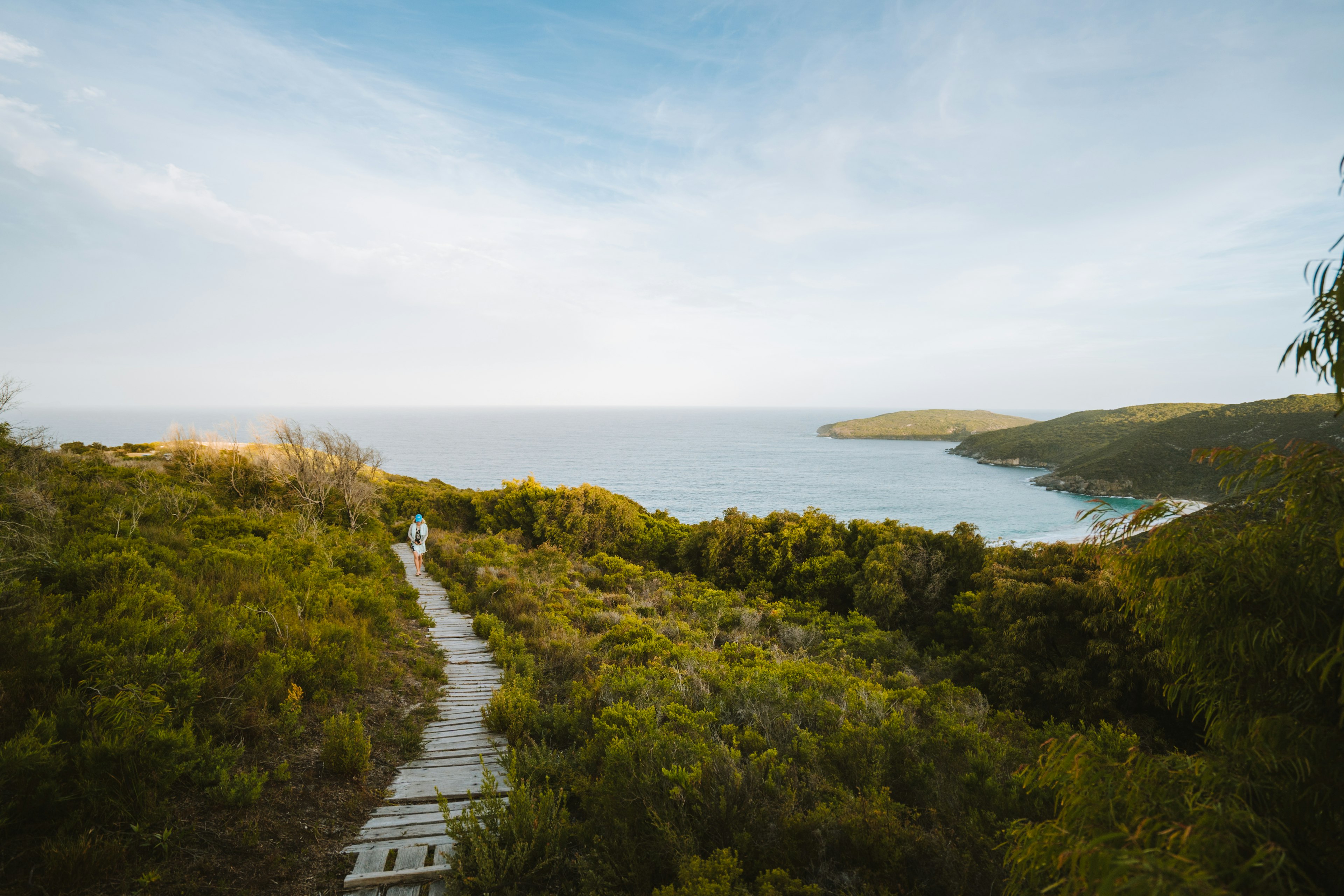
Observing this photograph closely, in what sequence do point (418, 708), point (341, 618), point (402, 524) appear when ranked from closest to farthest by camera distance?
point (418, 708)
point (341, 618)
point (402, 524)

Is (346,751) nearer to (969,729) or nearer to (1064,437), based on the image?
(969,729)

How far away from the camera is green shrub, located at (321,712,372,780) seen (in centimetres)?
443

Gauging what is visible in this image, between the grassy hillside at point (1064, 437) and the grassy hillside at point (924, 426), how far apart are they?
2794cm

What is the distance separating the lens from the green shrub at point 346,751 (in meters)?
4.43

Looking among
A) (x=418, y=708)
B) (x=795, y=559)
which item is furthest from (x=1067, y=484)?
(x=418, y=708)

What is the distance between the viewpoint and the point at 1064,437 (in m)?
89.1

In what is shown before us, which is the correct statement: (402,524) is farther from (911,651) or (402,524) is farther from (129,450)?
(911,651)

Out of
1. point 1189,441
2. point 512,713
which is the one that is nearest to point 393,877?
point 512,713

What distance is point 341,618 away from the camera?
7.18m

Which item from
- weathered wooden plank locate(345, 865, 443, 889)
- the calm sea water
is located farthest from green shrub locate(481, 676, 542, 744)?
the calm sea water

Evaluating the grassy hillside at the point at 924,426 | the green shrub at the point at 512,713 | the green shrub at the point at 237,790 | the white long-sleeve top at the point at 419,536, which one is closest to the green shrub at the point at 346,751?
the green shrub at the point at 237,790

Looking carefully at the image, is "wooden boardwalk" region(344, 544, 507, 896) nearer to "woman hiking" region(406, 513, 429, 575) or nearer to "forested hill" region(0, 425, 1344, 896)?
"forested hill" region(0, 425, 1344, 896)

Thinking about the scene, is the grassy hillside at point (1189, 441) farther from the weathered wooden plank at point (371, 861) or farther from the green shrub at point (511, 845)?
the weathered wooden plank at point (371, 861)

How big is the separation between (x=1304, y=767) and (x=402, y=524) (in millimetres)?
22164
